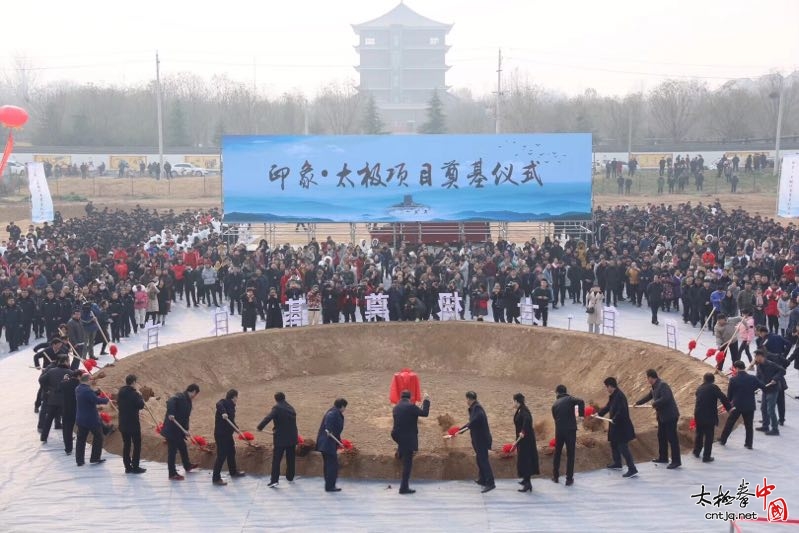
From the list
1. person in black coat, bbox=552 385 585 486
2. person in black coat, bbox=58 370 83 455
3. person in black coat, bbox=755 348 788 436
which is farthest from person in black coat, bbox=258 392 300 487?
person in black coat, bbox=755 348 788 436

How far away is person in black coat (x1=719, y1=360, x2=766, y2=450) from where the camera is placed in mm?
12492

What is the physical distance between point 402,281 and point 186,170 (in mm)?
40818

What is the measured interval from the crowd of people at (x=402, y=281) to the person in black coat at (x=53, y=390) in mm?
1441

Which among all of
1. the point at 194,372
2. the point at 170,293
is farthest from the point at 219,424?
the point at 170,293

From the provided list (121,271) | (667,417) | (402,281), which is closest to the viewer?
(667,417)

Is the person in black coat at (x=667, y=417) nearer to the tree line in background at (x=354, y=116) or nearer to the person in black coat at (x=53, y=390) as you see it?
the person in black coat at (x=53, y=390)

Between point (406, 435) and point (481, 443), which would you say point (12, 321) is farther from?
point (481, 443)

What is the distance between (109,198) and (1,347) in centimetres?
3355

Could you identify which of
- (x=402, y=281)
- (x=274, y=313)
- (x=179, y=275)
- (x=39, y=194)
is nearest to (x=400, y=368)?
(x=274, y=313)

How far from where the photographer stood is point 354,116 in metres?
79.7

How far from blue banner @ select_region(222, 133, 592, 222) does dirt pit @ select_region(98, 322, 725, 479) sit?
31.2 ft

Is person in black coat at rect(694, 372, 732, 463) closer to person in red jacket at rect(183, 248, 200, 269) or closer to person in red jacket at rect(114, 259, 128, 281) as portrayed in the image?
person in red jacket at rect(114, 259, 128, 281)

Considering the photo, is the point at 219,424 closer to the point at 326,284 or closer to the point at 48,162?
the point at 326,284

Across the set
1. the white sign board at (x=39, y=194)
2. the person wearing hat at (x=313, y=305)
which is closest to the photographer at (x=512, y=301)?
the person wearing hat at (x=313, y=305)
